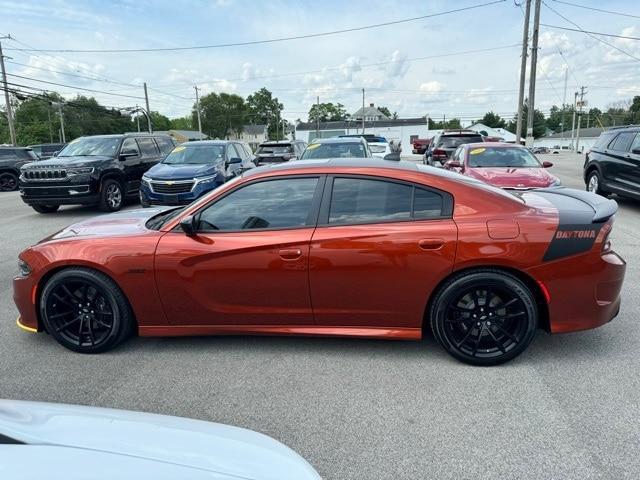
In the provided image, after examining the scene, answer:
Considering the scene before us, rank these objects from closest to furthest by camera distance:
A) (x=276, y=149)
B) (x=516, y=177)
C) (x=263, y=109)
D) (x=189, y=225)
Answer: (x=189, y=225), (x=516, y=177), (x=276, y=149), (x=263, y=109)

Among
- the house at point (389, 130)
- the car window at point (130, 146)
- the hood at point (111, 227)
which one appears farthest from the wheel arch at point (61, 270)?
the house at point (389, 130)

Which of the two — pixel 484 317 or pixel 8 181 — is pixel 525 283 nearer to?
pixel 484 317

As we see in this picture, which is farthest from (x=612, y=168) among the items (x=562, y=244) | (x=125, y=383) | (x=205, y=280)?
(x=125, y=383)

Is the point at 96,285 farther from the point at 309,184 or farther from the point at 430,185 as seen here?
the point at 430,185

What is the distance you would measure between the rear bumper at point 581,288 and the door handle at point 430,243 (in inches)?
27.1

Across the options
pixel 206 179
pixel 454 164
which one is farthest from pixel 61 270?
pixel 454 164

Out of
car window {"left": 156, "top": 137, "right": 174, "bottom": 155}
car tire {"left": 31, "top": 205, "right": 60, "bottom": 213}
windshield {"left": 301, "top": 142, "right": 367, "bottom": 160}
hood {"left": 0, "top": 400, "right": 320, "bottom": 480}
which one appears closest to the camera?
hood {"left": 0, "top": 400, "right": 320, "bottom": 480}

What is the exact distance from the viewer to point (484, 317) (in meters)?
3.54

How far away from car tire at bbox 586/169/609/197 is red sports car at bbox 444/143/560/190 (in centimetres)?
159

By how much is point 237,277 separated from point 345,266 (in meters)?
0.83

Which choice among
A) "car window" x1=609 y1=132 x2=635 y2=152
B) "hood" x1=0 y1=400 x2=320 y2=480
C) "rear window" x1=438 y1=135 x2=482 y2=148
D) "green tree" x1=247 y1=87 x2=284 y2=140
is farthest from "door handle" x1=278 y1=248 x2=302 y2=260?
"green tree" x1=247 y1=87 x2=284 y2=140

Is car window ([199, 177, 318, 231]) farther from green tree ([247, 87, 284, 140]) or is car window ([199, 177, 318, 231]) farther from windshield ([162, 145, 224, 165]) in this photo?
green tree ([247, 87, 284, 140])

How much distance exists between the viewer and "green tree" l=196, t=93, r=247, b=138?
361ft

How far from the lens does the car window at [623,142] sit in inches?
394
